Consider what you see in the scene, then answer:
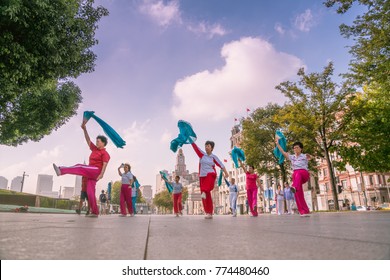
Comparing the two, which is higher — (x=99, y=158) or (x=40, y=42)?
(x=40, y=42)

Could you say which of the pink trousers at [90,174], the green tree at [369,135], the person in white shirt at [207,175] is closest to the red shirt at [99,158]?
the pink trousers at [90,174]

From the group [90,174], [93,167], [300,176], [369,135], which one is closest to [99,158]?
[93,167]

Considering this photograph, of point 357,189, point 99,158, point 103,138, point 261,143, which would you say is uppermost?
point 261,143

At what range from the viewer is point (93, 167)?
7.55 m

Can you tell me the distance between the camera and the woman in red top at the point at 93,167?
7300 mm

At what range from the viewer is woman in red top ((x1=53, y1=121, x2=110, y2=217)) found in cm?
730

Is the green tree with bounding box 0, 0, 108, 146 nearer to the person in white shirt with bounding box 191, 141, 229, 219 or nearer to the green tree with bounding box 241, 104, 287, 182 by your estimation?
the person in white shirt with bounding box 191, 141, 229, 219

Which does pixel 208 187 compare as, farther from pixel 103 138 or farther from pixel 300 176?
pixel 103 138

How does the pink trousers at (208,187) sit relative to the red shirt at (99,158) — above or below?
below

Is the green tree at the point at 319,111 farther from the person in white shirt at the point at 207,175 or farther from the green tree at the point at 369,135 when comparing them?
the person in white shirt at the point at 207,175

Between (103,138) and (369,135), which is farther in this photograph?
(369,135)

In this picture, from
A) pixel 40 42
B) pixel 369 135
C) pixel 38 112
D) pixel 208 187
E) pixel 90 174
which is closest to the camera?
pixel 90 174
